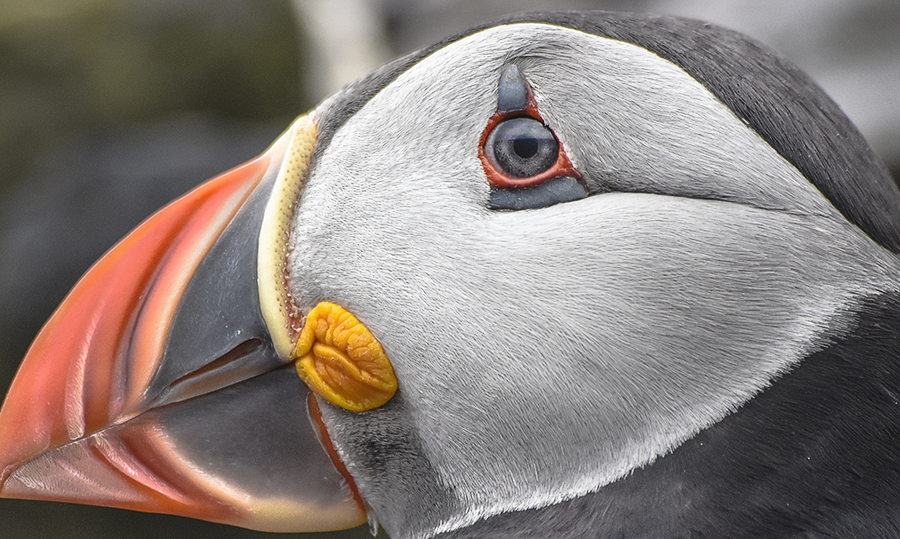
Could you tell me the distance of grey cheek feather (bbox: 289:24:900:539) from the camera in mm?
1443

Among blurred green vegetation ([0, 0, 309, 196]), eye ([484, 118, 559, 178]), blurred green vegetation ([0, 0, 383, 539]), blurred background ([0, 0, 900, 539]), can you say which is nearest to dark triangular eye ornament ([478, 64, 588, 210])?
eye ([484, 118, 559, 178])

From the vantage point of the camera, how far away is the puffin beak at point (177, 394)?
5.59ft

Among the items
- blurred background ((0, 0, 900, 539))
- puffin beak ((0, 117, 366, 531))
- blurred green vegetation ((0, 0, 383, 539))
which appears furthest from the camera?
blurred green vegetation ((0, 0, 383, 539))

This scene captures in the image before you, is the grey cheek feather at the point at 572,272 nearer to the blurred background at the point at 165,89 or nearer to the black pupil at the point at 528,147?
the black pupil at the point at 528,147

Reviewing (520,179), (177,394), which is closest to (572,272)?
(520,179)

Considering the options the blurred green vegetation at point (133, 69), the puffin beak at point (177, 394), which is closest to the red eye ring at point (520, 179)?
the puffin beak at point (177, 394)

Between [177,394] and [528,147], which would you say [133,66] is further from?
[528,147]

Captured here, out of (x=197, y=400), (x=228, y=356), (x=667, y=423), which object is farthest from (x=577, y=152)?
(x=197, y=400)

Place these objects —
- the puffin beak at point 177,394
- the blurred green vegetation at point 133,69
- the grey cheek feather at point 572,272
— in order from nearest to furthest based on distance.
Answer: the grey cheek feather at point 572,272 < the puffin beak at point 177,394 < the blurred green vegetation at point 133,69

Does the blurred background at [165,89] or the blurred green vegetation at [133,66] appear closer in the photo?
the blurred background at [165,89]

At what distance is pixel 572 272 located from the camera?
1473mm

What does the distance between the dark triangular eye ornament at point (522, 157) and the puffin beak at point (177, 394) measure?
1.45ft

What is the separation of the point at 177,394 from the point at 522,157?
2.65 ft

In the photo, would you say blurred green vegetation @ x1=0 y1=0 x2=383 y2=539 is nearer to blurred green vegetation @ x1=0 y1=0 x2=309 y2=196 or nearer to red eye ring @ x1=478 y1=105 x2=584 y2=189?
blurred green vegetation @ x1=0 y1=0 x2=309 y2=196
